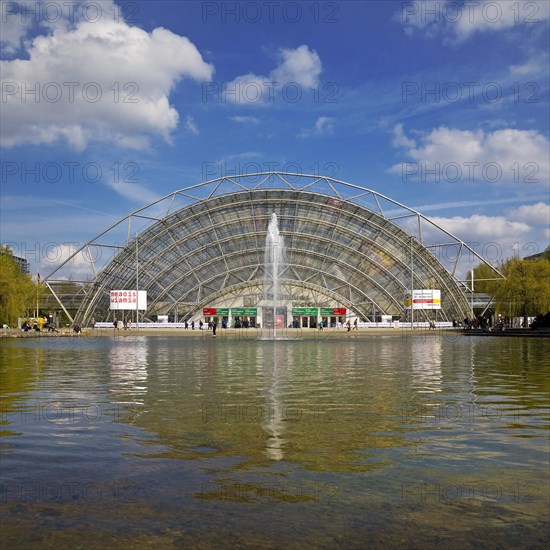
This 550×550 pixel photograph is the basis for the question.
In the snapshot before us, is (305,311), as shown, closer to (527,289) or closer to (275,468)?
(527,289)

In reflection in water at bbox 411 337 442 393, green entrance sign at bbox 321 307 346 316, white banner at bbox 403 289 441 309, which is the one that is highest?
white banner at bbox 403 289 441 309

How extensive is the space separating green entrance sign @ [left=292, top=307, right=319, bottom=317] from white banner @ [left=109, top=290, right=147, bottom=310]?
2883 centimetres

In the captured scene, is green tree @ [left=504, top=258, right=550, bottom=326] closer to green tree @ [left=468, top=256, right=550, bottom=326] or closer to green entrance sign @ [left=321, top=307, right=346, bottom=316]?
green tree @ [left=468, top=256, right=550, bottom=326]

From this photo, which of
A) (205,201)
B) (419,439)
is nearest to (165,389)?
(419,439)

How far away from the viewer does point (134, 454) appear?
33.6 ft

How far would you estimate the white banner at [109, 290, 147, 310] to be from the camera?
94562 mm

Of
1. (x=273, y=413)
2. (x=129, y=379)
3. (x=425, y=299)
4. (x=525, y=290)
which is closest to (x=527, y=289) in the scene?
(x=525, y=290)

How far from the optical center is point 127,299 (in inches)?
3738

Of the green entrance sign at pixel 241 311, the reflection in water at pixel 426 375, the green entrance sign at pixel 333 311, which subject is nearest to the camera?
the reflection in water at pixel 426 375

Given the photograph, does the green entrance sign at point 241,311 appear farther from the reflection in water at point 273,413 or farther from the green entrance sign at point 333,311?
the reflection in water at point 273,413

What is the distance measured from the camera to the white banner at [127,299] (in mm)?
94562

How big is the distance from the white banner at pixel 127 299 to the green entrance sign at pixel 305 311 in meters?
28.8

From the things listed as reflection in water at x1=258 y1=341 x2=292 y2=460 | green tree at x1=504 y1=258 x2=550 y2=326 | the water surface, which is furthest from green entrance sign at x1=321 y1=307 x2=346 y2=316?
the water surface

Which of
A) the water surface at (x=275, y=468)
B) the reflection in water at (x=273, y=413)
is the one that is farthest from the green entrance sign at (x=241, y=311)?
the water surface at (x=275, y=468)
